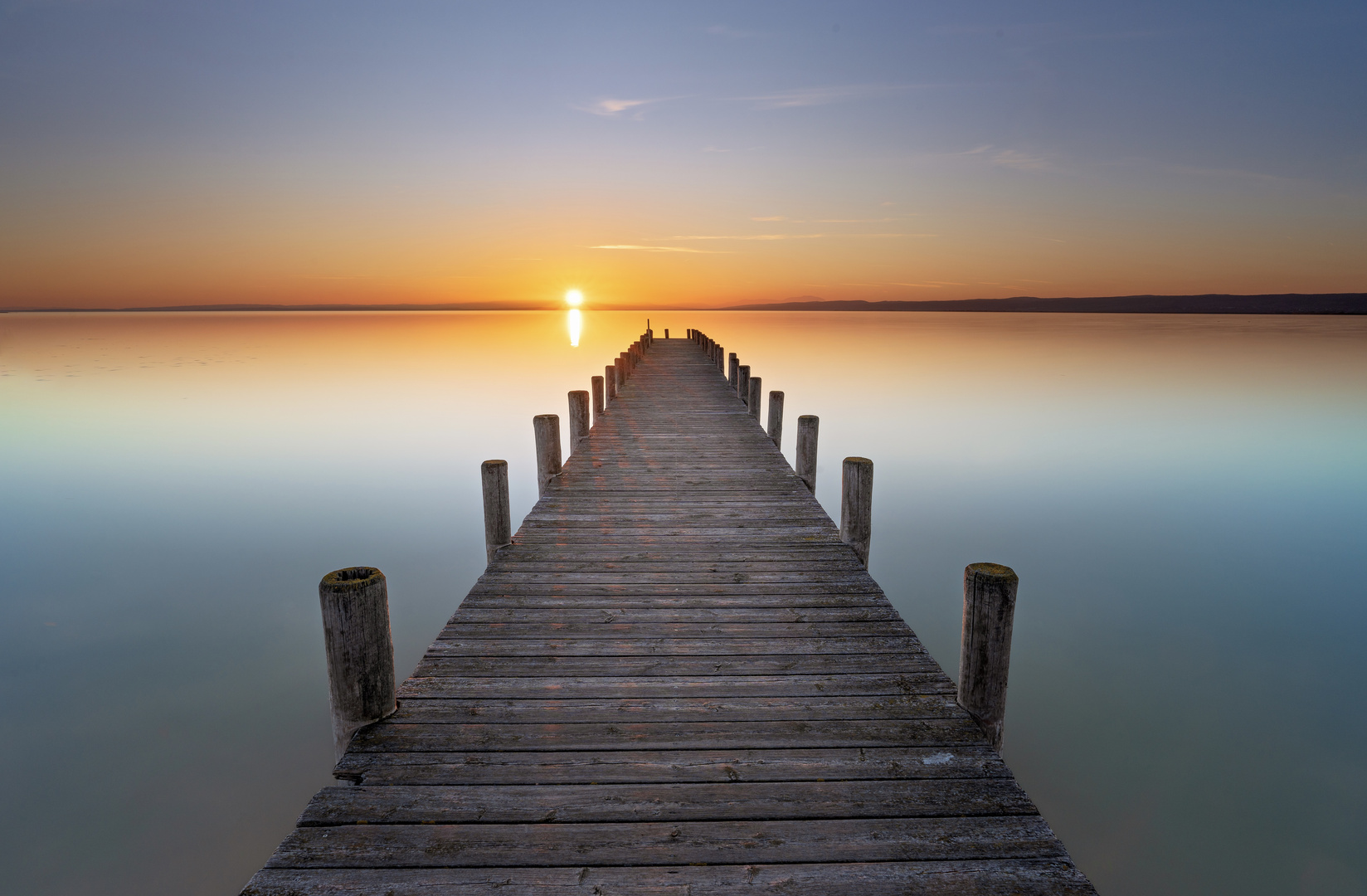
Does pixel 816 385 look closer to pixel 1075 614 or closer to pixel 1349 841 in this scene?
pixel 1075 614

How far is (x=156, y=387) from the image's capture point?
2989 cm

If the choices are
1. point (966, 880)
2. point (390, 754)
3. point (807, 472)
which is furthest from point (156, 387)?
point (966, 880)

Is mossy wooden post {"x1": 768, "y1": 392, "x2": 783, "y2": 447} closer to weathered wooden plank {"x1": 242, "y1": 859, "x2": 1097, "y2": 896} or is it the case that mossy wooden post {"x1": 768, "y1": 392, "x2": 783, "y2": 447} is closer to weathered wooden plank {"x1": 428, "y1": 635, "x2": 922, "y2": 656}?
weathered wooden plank {"x1": 428, "y1": 635, "x2": 922, "y2": 656}

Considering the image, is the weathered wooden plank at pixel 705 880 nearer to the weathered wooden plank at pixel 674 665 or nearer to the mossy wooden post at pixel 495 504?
the weathered wooden plank at pixel 674 665

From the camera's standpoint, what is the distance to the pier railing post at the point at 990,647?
3.20 metres

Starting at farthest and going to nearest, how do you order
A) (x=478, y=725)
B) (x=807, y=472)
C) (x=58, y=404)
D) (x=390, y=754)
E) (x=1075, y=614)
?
(x=58, y=404) → (x=1075, y=614) → (x=807, y=472) → (x=478, y=725) → (x=390, y=754)

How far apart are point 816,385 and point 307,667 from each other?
89.6ft

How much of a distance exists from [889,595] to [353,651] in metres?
8.46

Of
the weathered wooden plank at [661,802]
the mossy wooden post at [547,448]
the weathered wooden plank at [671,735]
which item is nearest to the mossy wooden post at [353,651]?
the weathered wooden plank at [671,735]

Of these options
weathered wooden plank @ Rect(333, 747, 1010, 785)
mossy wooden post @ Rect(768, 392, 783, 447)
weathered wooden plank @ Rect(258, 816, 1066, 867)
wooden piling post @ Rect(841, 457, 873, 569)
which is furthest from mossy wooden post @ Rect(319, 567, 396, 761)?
mossy wooden post @ Rect(768, 392, 783, 447)

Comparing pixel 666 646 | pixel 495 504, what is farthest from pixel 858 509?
pixel 495 504

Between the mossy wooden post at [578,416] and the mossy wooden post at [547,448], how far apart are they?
2024 millimetres

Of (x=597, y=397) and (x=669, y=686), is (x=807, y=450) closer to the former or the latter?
(x=597, y=397)

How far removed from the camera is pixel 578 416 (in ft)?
32.5
